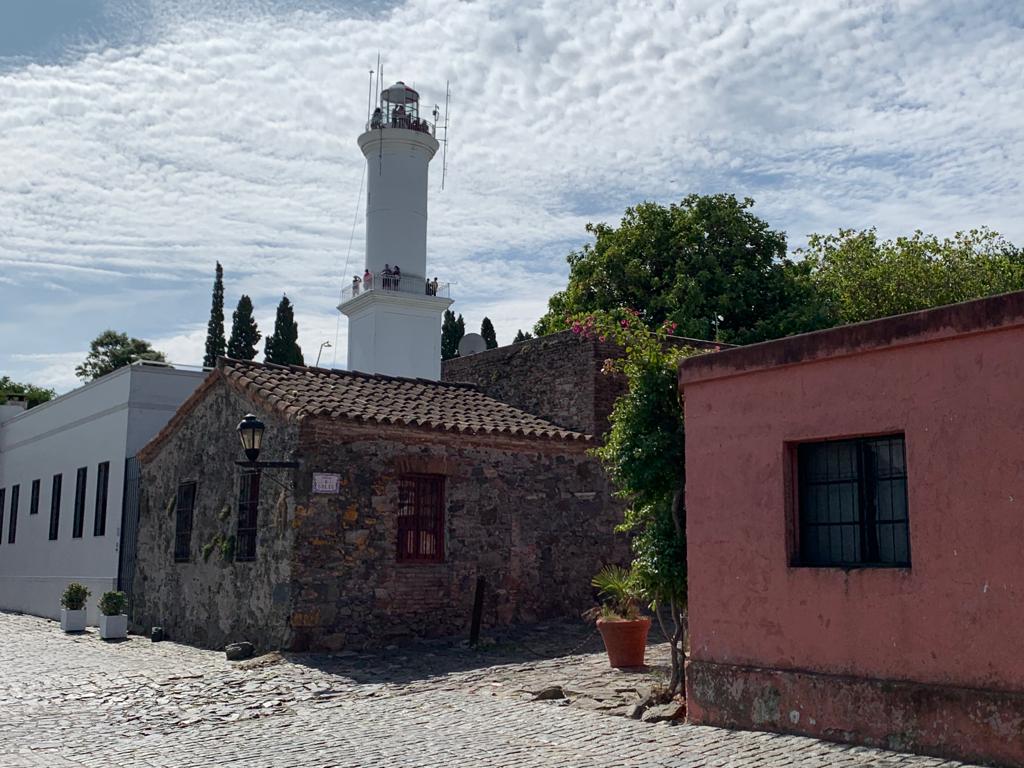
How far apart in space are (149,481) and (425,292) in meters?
17.1

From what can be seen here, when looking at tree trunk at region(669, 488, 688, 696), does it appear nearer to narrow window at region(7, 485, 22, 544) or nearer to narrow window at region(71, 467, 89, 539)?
narrow window at region(71, 467, 89, 539)

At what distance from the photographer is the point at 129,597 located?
19.2 metres

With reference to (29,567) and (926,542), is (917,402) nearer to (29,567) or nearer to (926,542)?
(926,542)

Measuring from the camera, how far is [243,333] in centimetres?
4869

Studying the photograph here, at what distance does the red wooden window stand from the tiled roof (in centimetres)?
83

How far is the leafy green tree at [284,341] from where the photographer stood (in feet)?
156

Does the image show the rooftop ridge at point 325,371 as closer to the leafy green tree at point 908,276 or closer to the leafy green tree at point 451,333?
the leafy green tree at point 908,276

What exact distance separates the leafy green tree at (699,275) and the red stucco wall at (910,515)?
1883 cm

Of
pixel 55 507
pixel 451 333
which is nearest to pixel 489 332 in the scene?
pixel 451 333

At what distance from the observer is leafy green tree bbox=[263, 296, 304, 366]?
4753cm

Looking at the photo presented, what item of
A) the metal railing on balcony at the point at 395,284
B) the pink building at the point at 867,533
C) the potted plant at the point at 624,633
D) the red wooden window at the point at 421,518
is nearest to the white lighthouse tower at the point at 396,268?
the metal railing on balcony at the point at 395,284

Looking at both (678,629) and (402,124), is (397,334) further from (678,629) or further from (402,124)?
(678,629)

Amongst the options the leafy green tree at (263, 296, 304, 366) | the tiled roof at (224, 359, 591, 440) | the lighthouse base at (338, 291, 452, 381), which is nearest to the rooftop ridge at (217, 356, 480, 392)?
the tiled roof at (224, 359, 591, 440)

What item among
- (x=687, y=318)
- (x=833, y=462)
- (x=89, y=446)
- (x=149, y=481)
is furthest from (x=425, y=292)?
(x=833, y=462)
